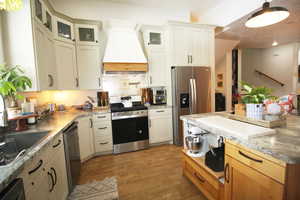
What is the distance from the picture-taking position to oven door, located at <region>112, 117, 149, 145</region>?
276 cm

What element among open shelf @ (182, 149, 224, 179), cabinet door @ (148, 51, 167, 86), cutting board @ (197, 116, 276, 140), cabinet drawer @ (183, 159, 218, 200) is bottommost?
cabinet drawer @ (183, 159, 218, 200)

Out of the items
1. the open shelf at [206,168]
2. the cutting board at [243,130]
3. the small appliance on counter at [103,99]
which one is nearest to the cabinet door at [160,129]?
the small appliance on counter at [103,99]

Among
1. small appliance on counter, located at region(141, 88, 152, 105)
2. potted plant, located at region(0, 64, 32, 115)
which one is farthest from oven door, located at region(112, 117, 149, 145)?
potted plant, located at region(0, 64, 32, 115)

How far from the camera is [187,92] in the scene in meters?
3.05

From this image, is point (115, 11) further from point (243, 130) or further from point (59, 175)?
point (243, 130)

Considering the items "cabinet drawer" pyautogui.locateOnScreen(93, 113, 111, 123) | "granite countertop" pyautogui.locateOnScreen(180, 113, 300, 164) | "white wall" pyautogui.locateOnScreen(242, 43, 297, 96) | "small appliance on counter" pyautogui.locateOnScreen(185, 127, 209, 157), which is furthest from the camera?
"white wall" pyautogui.locateOnScreen(242, 43, 297, 96)

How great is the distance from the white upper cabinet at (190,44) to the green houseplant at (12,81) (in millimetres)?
2415

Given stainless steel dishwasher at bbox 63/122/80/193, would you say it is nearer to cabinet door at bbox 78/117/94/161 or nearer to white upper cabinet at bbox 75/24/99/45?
cabinet door at bbox 78/117/94/161

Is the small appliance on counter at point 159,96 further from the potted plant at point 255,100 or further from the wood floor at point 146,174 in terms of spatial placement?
the potted plant at point 255,100

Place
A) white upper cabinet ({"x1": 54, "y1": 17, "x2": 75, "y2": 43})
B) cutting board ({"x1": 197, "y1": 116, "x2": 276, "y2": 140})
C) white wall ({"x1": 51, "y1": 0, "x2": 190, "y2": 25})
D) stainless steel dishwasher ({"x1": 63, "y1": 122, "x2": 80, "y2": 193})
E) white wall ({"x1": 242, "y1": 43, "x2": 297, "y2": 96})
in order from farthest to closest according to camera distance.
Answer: white wall ({"x1": 242, "y1": 43, "x2": 297, "y2": 96}) → white wall ({"x1": 51, "y1": 0, "x2": 190, "y2": 25}) → white upper cabinet ({"x1": 54, "y1": 17, "x2": 75, "y2": 43}) → stainless steel dishwasher ({"x1": 63, "y1": 122, "x2": 80, "y2": 193}) → cutting board ({"x1": 197, "y1": 116, "x2": 276, "y2": 140})

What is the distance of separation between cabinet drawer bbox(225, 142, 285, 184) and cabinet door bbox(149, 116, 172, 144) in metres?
1.87

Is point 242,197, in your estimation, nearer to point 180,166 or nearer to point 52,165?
point 180,166

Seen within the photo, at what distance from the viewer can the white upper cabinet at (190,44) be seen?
299cm

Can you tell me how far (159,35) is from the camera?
10.4 feet
